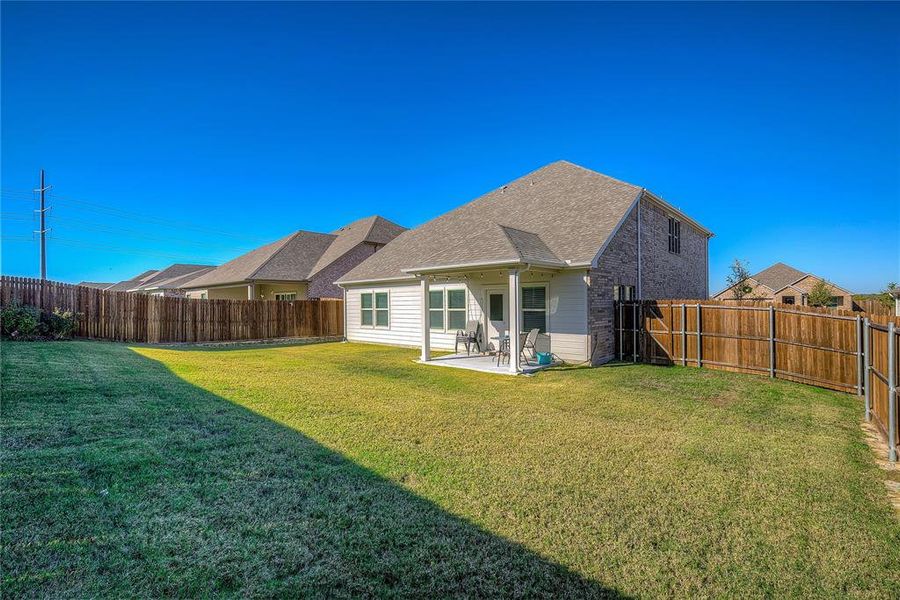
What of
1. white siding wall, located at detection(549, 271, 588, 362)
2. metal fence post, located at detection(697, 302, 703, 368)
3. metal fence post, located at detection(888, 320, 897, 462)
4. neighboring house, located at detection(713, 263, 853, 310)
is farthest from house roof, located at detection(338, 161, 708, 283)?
neighboring house, located at detection(713, 263, 853, 310)

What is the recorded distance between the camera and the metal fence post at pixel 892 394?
4508mm

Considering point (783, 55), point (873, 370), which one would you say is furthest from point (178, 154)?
point (873, 370)

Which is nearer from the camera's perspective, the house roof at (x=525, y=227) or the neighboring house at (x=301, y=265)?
the house roof at (x=525, y=227)

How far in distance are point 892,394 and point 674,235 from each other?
45.9ft

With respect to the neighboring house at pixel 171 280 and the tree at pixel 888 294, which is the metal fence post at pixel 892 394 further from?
the tree at pixel 888 294

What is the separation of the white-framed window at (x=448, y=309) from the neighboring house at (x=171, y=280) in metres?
22.8

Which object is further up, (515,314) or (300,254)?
(300,254)

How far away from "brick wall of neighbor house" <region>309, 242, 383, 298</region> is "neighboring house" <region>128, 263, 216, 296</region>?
13.1m

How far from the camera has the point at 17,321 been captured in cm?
1120

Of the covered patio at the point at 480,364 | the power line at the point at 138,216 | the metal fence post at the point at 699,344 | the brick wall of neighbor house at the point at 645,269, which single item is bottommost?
the covered patio at the point at 480,364

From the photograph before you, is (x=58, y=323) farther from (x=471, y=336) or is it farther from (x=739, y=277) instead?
(x=739, y=277)

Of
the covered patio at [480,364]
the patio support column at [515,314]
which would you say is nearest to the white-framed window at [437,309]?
the covered patio at [480,364]

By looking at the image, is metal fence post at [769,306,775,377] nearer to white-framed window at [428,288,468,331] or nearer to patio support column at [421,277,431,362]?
white-framed window at [428,288,468,331]

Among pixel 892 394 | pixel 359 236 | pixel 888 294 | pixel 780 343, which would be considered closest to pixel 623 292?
pixel 780 343
